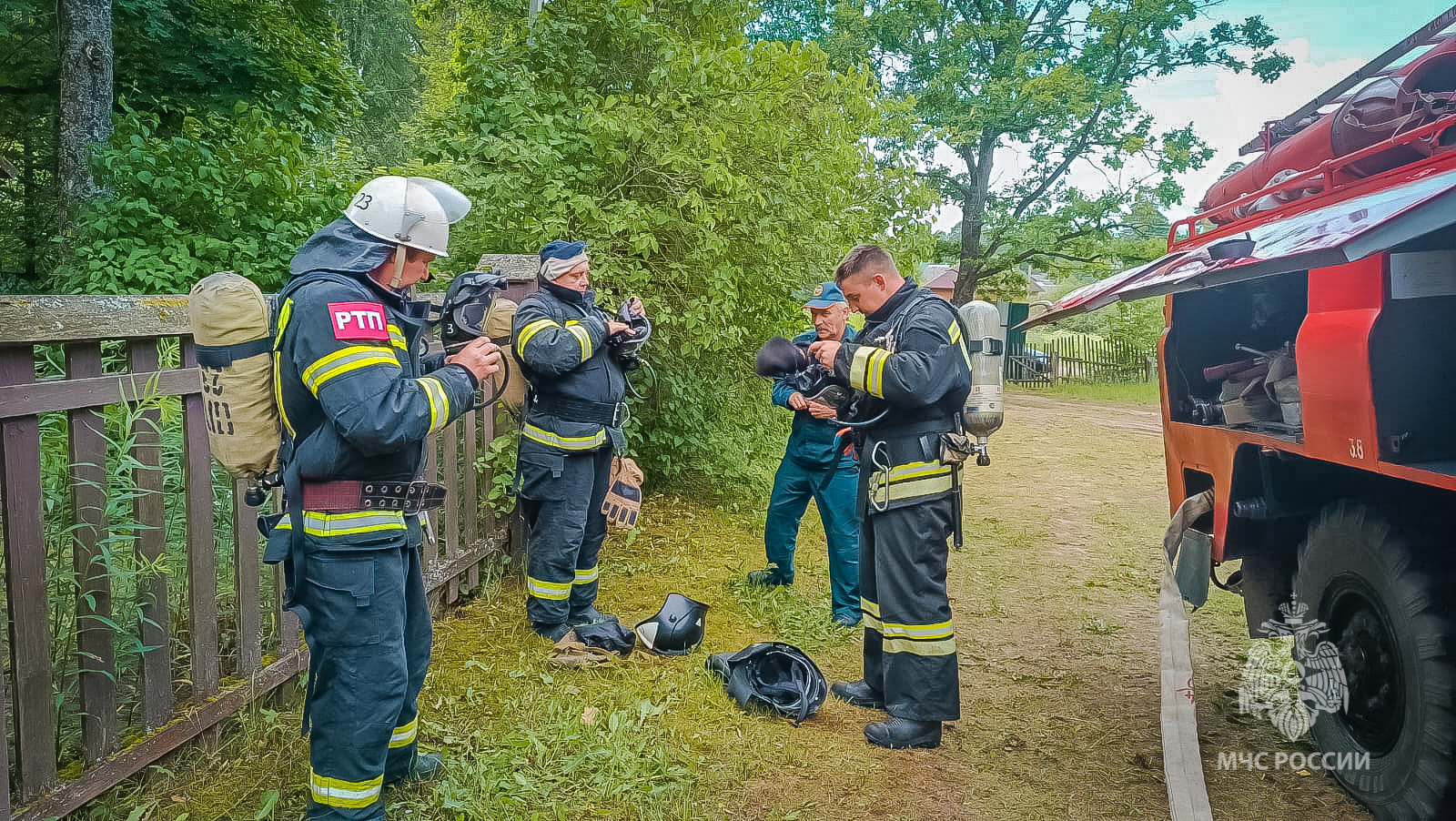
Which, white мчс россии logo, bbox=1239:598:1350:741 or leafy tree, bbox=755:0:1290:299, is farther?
leafy tree, bbox=755:0:1290:299

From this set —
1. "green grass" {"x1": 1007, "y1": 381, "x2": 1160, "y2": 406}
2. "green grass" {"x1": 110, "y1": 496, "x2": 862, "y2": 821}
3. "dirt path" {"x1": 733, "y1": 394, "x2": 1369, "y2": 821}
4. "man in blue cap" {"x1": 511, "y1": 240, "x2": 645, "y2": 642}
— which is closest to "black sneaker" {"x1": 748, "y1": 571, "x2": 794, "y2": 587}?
"green grass" {"x1": 110, "y1": 496, "x2": 862, "y2": 821}

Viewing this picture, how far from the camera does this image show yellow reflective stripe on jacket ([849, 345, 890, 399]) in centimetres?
347

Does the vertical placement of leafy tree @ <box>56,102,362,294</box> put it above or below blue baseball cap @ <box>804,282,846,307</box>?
above

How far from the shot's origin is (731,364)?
770 centimetres

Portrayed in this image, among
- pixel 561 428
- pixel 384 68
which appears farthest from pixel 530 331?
pixel 384 68

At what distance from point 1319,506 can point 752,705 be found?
246cm

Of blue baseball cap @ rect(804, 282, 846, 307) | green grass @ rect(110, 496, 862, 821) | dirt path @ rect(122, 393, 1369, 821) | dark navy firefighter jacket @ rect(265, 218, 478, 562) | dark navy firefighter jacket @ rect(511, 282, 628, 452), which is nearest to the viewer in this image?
dark navy firefighter jacket @ rect(265, 218, 478, 562)

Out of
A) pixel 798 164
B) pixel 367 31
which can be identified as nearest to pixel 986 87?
pixel 367 31

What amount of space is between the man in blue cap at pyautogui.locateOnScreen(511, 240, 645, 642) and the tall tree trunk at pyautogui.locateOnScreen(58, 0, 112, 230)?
699cm

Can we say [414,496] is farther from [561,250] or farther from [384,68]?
[384,68]

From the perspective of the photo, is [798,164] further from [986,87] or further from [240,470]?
[986,87]

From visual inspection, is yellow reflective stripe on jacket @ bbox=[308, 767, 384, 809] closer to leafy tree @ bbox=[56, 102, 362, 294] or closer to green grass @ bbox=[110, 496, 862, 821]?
green grass @ bbox=[110, 496, 862, 821]

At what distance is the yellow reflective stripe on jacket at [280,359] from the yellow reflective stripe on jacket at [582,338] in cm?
186

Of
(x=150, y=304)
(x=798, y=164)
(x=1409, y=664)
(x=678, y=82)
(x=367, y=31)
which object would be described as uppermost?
(x=367, y=31)
